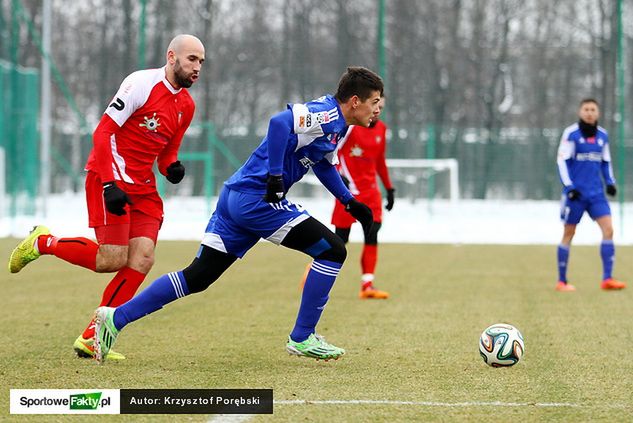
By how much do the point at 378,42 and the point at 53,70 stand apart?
6.83 meters

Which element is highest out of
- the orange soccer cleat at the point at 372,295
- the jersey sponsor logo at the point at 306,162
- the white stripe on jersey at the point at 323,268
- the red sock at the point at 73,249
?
the jersey sponsor logo at the point at 306,162

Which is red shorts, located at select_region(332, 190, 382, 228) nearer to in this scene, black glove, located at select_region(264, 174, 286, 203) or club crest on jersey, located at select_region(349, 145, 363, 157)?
club crest on jersey, located at select_region(349, 145, 363, 157)

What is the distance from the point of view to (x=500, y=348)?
630 cm

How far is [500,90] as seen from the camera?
23.5m

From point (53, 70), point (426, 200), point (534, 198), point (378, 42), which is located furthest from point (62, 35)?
point (534, 198)

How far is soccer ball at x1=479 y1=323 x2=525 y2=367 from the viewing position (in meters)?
→ 6.30

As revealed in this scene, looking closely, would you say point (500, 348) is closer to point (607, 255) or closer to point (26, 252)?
point (26, 252)

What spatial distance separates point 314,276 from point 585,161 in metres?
6.29

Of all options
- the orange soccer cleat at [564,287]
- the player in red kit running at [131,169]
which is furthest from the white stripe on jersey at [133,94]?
the orange soccer cleat at [564,287]

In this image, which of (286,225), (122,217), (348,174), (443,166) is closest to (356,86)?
(286,225)

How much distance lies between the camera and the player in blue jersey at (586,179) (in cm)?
1188

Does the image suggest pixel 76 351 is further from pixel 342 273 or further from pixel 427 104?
pixel 427 104

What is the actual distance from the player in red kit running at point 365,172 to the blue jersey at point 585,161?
199cm

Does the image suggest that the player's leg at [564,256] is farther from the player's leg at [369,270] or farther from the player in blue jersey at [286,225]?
the player in blue jersey at [286,225]
